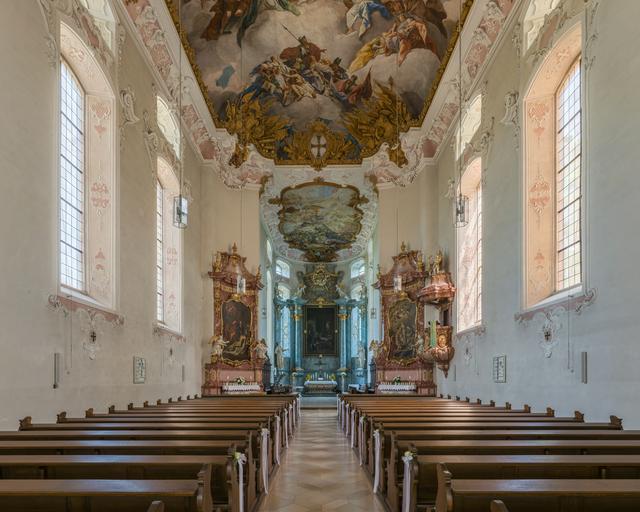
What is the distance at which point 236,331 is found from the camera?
1989cm

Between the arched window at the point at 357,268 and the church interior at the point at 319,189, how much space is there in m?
11.4

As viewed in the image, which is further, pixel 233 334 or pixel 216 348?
pixel 233 334

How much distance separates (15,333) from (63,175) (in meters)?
3.54

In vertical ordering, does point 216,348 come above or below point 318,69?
below

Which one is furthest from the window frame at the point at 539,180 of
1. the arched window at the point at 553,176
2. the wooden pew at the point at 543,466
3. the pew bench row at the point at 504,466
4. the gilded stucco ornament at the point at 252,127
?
the gilded stucco ornament at the point at 252,127

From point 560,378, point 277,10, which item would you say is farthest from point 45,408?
point 277,10

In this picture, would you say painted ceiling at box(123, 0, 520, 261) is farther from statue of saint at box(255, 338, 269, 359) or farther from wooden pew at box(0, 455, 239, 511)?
wooden pew at box(0, 455, 239, 511)

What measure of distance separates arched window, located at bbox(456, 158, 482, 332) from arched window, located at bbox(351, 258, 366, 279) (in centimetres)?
1900

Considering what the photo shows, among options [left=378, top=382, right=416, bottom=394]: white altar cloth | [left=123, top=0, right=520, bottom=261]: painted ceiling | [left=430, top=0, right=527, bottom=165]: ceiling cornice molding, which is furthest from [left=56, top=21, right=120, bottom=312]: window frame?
[left=378, top=382, right=416, bottom=394]: white altar cloth

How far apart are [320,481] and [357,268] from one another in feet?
93.1

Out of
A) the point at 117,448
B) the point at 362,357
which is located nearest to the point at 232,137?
the point at 117,448

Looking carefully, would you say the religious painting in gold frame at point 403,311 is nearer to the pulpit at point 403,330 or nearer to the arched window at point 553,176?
the pulpit at point 403,330

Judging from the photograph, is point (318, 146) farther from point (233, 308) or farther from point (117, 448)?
point (117, 448)

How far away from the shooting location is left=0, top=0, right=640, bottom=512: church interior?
194 inches
